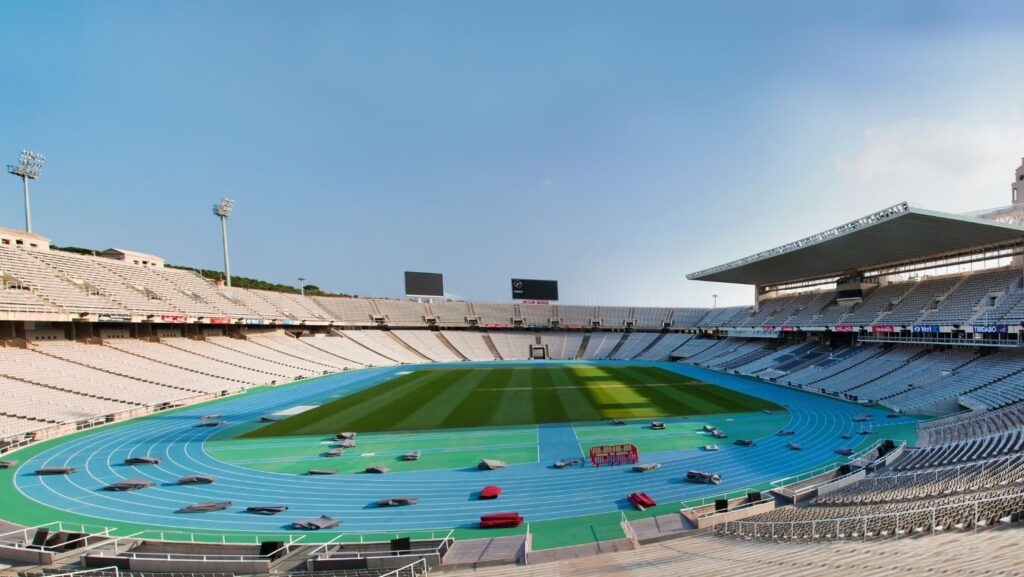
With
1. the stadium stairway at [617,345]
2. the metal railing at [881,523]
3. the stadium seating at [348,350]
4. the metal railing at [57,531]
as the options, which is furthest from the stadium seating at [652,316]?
the metal railing at [57,531]

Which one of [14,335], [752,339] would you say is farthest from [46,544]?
[752,339]

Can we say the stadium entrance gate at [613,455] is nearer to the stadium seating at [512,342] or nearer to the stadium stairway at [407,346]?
the stadium stairway at [407,346]

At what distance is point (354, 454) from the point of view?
68.4ft

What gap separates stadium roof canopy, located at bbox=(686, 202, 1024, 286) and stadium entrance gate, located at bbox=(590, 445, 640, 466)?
23736mm

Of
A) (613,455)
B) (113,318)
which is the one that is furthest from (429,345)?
(613,455)

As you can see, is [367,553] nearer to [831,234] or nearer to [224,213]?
[831,234]

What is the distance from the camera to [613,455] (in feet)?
62.3

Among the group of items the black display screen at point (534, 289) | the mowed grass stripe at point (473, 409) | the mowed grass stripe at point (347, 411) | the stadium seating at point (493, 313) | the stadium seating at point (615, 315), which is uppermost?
the black display screen at point (534, 289)

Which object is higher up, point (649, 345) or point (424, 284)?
point (424, 284)

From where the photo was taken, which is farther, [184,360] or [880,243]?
[184,360]

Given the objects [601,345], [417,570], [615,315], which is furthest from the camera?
[615,315]

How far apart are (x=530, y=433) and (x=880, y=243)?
31975 mm

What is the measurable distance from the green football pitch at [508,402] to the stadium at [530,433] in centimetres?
35

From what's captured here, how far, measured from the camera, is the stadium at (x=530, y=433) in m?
10.9
